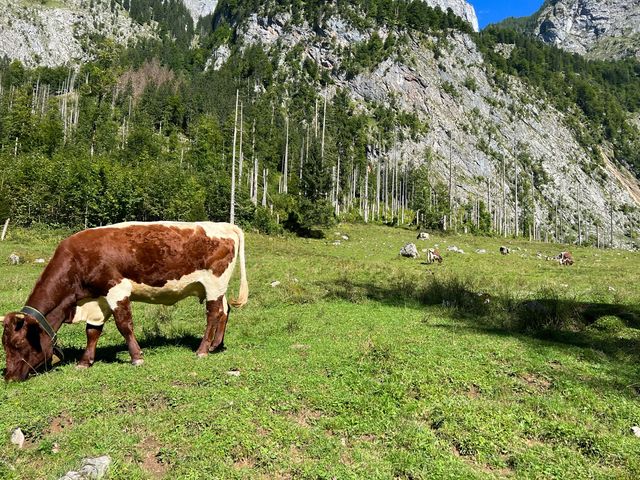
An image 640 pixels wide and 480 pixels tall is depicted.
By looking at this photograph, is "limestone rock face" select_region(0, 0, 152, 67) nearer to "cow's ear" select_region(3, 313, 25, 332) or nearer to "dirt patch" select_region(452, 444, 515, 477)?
"cow's ear" select_region(3, 313, 25, 332)

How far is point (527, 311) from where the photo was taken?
13.8m

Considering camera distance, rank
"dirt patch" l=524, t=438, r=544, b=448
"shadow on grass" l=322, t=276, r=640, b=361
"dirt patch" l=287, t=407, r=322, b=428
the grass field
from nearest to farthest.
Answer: the grass field < "dirt patch" l=524, t=438, r=544, b=448 < "dirt patch" l=287, t=407, r=322, b=428 < "shadow on grass" l=322, t=276, r=640, b=361

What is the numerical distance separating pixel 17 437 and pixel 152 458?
2.01m

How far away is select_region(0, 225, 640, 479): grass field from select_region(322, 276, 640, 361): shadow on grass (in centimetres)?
9

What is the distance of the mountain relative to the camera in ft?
310

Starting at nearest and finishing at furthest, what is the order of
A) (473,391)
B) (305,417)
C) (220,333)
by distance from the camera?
(305,417)
(473,391)
(220,333)

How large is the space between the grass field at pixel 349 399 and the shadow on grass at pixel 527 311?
0.09 m

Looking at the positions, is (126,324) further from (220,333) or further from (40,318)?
(220,333)

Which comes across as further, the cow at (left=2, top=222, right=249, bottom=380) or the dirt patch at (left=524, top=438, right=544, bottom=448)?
the cow at (left=2, top=222, right=249, bottom=380)

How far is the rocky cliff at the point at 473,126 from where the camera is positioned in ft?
478

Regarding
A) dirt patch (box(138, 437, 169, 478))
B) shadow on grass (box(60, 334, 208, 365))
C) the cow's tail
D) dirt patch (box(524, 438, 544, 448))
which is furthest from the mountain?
dirt patch (box(524, 438, 544, 448))

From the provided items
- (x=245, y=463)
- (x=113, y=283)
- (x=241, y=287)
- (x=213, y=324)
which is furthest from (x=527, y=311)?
A: (x=113, y=283)

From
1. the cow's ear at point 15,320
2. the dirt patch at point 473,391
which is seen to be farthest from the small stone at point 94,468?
the dirt patch at point 473,391

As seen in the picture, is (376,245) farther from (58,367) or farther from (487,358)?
(58,367)
